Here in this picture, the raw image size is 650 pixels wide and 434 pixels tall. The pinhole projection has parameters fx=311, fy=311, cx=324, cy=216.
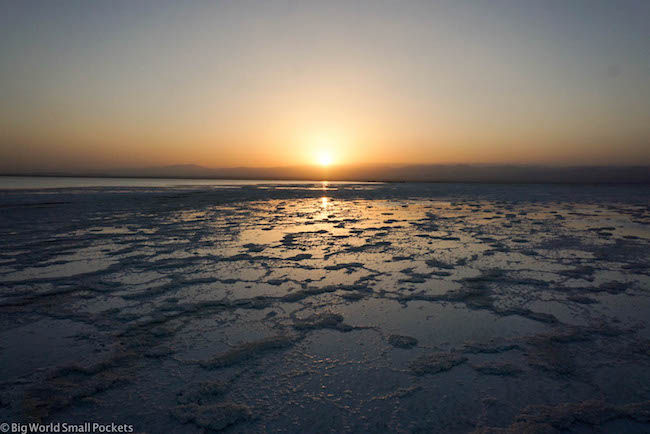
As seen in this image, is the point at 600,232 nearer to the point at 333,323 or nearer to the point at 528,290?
the point at 528,290

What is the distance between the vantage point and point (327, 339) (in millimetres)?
2699

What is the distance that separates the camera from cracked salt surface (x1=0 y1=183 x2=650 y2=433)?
6.07 feet

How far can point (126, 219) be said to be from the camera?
9633mm

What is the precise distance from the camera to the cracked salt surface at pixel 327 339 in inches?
72.8

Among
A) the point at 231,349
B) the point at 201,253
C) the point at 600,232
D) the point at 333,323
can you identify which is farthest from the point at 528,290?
the point at 600,232

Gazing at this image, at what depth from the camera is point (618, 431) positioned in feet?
5.57

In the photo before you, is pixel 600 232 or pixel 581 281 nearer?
pixel 581 281

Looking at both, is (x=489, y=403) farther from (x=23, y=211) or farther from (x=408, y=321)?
(x=23, y=211)

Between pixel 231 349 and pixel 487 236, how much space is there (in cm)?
653

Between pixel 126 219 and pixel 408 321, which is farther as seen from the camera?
pixel 126 219

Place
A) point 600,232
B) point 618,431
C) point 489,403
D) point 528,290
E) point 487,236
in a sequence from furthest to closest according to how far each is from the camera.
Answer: point 600,232
point 487,236
point 528,290
point 489,403
point 618,431

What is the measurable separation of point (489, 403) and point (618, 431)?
626 millimetres

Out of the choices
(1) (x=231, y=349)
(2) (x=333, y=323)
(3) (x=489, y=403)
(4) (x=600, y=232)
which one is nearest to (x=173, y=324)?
(1) (x=231, y=349)

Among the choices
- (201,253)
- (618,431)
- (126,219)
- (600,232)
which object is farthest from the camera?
(126,219)
